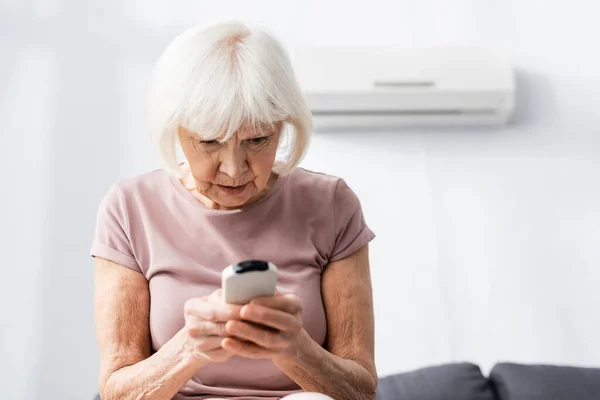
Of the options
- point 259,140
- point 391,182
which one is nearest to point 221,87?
point 259,140

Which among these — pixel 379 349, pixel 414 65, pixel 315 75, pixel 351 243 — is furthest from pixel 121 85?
pixel 351 243

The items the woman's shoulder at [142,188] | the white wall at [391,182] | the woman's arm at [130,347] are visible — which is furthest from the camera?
the white wall at [391,182]

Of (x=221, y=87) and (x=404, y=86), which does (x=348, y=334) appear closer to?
(x=221, y=87)

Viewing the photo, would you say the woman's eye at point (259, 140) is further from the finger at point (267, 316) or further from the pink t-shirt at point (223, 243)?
the finger at point (267, 316)

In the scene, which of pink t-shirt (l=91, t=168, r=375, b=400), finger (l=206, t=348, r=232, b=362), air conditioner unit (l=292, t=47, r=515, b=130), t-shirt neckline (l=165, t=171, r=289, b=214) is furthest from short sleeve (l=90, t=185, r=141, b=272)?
air conditioner unit (l=292, t=47, r=515, b=130)

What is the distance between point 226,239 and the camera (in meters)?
1.62

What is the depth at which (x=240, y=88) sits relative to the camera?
146cm

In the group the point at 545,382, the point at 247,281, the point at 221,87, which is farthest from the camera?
the point at 545,382

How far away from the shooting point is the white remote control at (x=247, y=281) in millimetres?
1194

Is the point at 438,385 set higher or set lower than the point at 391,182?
lower

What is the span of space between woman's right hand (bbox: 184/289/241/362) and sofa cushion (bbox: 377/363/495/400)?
998mm

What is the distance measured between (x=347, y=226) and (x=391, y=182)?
1.19 m

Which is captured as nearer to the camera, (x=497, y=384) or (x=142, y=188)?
(x=142, y=188)

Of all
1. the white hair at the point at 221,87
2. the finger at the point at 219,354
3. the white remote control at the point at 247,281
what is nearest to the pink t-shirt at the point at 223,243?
the white hair at the point at 221,87
